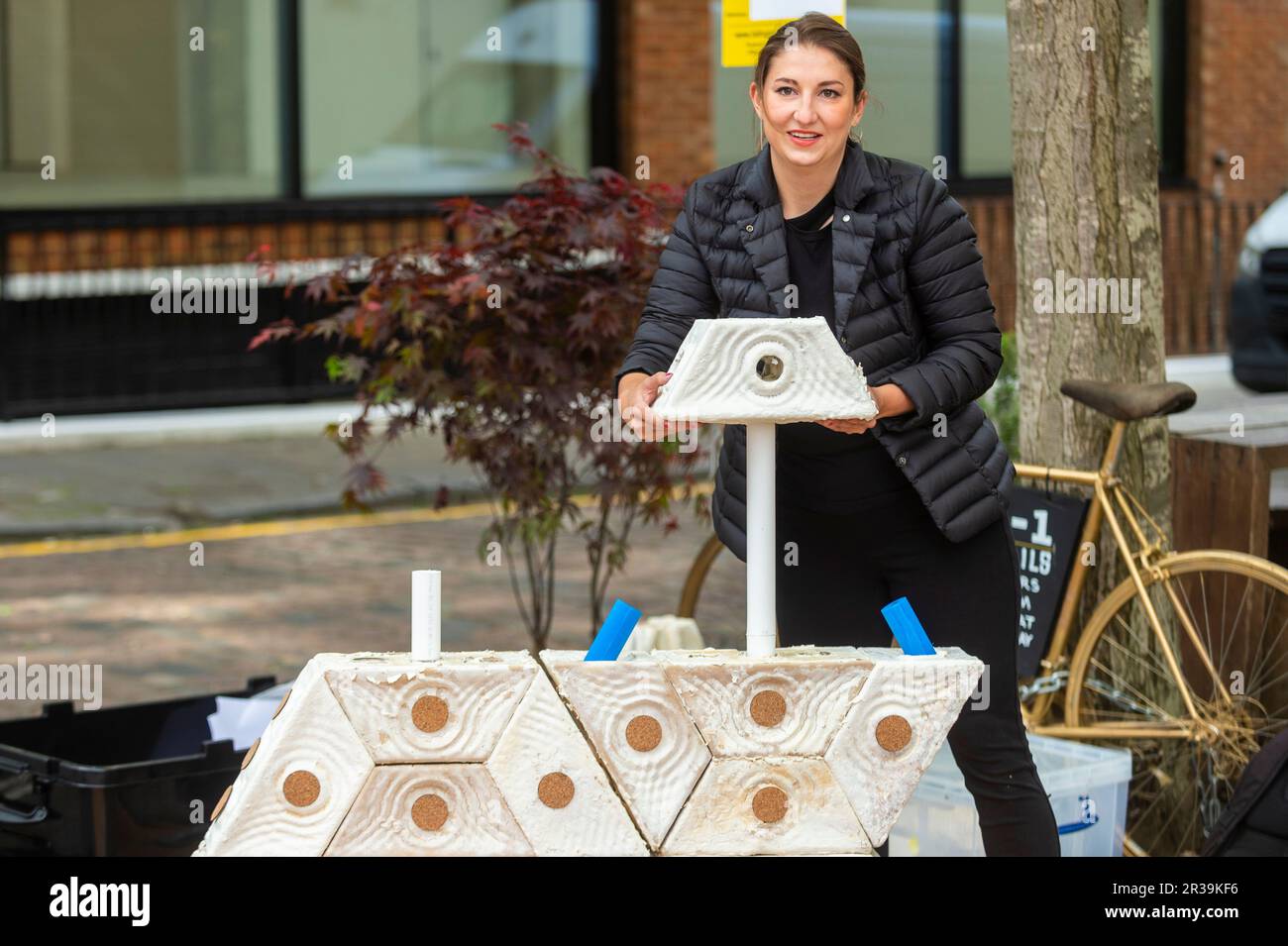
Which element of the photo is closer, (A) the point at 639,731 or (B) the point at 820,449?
(A) the point at 639,731

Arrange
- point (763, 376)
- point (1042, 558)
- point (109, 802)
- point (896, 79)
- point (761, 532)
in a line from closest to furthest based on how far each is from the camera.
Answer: point (763, 376)
point (761, 532)
point (109, 802)
point (1042, 558)
point (896, 79)

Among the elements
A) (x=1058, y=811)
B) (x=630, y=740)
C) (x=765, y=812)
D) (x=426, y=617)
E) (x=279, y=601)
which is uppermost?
(x=426, y=617)

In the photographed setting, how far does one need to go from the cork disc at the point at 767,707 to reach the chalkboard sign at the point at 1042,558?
2.18m

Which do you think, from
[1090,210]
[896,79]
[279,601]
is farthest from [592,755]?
[896,79]

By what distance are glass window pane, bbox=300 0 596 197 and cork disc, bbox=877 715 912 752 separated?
12038mm

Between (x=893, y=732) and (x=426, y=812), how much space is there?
710 mm

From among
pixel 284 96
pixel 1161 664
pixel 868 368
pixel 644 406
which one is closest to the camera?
pixel 644 406

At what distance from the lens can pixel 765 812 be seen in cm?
303

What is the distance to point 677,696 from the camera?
118 inches

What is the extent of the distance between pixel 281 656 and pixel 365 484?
70.7 inches

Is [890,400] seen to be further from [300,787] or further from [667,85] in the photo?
[667,85]

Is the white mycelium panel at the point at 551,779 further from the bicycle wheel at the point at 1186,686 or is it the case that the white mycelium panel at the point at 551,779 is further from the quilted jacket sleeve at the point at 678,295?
the bicycle wheel at the point at 1186,686

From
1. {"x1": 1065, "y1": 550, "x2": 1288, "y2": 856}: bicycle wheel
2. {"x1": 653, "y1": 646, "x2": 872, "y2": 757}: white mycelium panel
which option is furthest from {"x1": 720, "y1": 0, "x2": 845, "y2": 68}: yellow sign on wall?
{"x1": 653, "y1": 646, "x2": 872, "y2": 757}: white mycelium panel
